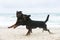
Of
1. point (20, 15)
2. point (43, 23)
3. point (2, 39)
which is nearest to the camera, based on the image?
point (2, 39)

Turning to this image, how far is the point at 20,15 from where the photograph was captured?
24.9 feet

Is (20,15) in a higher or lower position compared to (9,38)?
higher

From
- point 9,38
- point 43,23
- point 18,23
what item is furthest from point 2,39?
point 43,23

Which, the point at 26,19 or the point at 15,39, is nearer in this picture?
the point at 15,39

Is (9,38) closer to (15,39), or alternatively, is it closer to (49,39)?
(15,39)

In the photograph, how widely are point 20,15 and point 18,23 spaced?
0.77ft

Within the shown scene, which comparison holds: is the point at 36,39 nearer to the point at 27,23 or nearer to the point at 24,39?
the point at 24,39

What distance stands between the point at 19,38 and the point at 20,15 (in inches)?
27.2

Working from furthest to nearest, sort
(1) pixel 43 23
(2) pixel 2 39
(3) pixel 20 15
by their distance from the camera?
1. (1) pixel 43 23
2. (3) pixel 20 15
3. (2) pixel 2 39

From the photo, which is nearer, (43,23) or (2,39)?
(2,39)

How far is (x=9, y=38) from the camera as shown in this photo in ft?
23.9

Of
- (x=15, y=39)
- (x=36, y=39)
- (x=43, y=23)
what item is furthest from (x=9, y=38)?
(x=43, y=23)

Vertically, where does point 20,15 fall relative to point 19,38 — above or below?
above

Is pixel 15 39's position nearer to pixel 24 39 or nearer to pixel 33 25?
pixel 24 39
